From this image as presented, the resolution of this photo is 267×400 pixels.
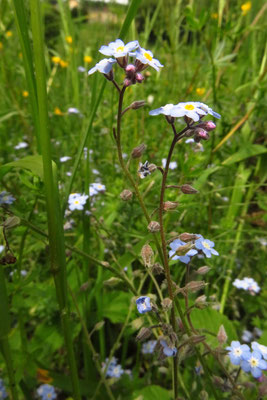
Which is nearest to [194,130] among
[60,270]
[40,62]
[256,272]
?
[40,62]

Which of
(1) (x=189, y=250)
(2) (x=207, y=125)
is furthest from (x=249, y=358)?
(2) (x=207, y=125)

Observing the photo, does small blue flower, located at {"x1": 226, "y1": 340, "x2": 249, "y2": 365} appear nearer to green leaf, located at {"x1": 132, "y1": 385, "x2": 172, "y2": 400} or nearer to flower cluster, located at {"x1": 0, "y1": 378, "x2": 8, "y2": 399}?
green leaf, located at {"x1": 132, "y1": 385, "x2": 172, "y2": 400}

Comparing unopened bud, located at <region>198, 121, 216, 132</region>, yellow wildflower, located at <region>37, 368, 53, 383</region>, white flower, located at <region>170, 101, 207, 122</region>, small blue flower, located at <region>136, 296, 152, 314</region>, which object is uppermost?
white flower, located at <region>170, 101, 207, 122</region>

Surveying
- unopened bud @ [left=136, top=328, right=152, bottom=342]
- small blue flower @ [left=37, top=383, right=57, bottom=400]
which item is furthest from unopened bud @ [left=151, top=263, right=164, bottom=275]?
small blue flower @ [left=37, top=383, right=57, bottom=400]

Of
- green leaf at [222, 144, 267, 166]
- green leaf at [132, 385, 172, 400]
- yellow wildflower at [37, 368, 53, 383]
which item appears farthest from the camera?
green leaf at [222, 144, 267, 166]

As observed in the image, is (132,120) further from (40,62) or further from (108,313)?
(40,62)

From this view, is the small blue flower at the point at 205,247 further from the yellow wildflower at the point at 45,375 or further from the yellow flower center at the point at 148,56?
the yellow wildflower at the point at 45,375
